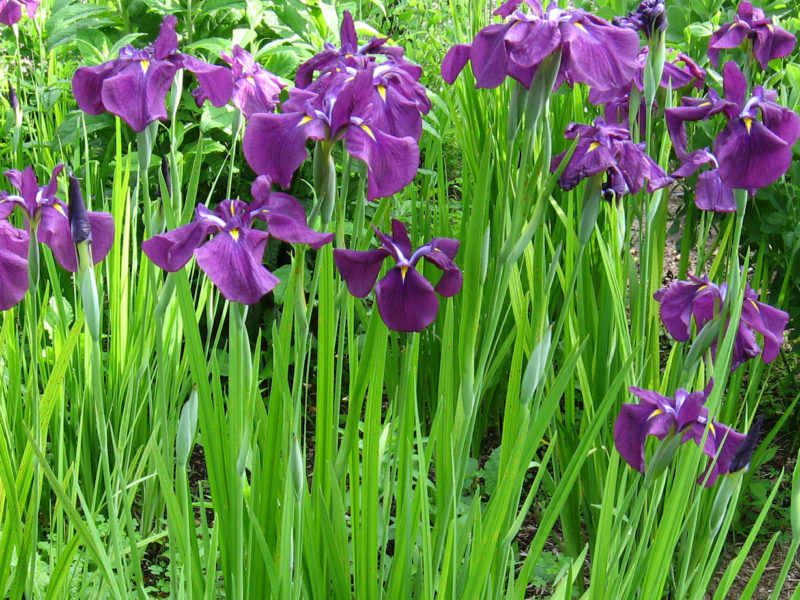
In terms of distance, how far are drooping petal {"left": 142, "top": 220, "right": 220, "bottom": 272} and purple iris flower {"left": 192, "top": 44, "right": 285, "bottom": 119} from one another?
0.51m

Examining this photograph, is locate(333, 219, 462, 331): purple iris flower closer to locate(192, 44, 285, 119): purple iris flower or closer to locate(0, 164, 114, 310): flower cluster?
locate(0, 164, 114, 310): flower cluster

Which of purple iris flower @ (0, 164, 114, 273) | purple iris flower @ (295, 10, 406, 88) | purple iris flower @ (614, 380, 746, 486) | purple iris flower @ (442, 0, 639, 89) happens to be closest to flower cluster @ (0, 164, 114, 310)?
purple iris flower @ (0, 164, 114, 273)

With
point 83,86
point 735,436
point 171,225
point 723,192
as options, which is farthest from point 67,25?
point 735,436

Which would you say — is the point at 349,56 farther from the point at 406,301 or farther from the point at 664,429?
the point at 664,429

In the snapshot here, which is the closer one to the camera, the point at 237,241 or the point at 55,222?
the point at 237,241

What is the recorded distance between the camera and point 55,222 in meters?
1.13

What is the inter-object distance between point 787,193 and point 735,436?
3.64 ft

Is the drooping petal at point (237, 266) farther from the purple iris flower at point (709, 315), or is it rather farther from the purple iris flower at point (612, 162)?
the purple iris flower at point (709, 315)

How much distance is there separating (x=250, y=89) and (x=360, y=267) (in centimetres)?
57

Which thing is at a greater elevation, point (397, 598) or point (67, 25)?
point (67, 25)

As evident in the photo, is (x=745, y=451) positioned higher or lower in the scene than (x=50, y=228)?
lower

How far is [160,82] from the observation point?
48.3 inches

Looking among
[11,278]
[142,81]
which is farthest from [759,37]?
[11,278]

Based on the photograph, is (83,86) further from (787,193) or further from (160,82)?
(787,193)
